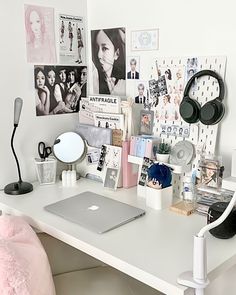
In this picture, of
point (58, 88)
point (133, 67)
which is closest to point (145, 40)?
point (133, 67)

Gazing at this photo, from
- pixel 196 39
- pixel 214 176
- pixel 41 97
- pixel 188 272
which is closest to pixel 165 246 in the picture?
pixel 188 272

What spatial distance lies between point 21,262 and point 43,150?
0.80 metres

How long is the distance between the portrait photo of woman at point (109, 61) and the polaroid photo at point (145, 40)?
0.07 metres

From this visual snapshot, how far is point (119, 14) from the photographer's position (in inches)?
66.2

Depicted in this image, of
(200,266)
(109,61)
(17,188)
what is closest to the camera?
(200,266)

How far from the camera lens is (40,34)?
166cm

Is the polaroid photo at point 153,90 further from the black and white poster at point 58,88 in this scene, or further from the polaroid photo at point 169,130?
the black and white poster at point 58,88

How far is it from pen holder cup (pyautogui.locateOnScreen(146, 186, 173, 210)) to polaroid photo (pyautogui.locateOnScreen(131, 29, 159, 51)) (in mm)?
610

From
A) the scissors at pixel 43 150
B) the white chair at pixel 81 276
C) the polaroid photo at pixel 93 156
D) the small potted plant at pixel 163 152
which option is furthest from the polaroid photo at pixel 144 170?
the scissors at pixel 43 150

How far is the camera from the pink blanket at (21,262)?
2.98 ft

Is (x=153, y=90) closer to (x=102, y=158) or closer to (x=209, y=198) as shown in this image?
(x=102, y=158)

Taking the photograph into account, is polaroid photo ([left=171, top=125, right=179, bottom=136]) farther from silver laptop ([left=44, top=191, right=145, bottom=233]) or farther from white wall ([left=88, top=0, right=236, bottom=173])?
silver laptop ([left=44, top=191, right=145, bottom=233])

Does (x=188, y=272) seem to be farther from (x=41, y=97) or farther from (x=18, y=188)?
(x=41, y=97)

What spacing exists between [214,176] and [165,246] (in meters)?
0.40
